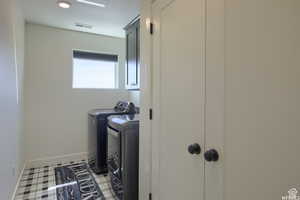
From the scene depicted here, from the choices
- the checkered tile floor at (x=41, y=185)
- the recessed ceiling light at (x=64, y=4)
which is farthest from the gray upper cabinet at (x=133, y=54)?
the checkered tile floor at (x=41, y=185)

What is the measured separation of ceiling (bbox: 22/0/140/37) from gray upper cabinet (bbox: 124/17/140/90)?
0.53ft

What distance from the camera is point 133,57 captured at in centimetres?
289

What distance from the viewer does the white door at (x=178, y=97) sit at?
1.09m

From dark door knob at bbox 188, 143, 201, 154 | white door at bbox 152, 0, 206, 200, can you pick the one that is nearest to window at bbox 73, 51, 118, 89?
white door at bbox 152, 0, 206, 200

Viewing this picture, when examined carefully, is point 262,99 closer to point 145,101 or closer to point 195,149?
point 195,149

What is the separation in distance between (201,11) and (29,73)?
10.4 feet

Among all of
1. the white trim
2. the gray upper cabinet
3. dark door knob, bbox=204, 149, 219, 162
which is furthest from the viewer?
the gray upper cabinet

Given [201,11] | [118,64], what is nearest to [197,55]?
[201,11]

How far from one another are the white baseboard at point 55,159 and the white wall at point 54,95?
2.3 inches

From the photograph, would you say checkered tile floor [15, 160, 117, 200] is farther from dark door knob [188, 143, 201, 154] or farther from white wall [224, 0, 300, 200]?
white wall [224, 0, 300, 200]

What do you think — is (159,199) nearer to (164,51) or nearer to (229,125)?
(229,125)

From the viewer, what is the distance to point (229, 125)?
35.4 inches

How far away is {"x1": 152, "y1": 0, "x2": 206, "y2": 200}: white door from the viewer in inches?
43.0

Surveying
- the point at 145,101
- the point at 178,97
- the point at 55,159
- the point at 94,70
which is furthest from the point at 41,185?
the point at 178,97
